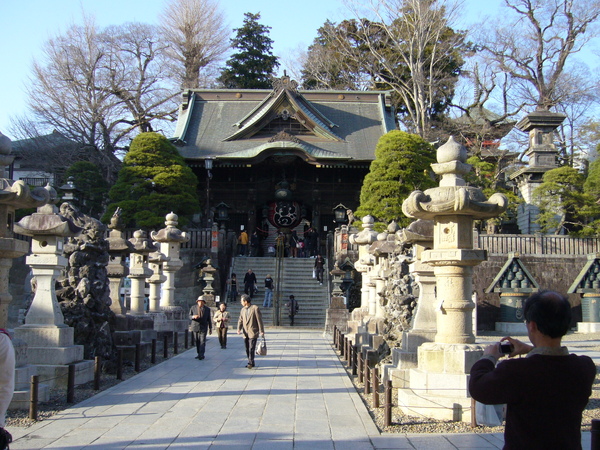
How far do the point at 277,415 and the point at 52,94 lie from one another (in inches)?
1443

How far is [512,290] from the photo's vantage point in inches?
1009

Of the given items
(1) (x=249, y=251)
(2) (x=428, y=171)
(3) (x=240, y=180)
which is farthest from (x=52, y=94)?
(2) (x=428, y=171)

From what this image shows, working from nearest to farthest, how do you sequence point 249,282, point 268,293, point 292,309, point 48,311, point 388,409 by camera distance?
point 388,409, point 48,311, point 292,309, point 268,293, point 249,282

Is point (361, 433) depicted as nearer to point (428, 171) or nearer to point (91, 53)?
point (428, 171)

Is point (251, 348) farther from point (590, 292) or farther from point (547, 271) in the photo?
point (547, 271)

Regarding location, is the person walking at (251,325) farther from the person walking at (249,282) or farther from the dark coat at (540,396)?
the person walking at (249,282)

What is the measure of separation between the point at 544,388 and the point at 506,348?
0.26m

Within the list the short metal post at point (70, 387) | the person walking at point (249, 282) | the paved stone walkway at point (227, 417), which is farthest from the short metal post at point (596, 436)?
the person walking at point (249, 282)

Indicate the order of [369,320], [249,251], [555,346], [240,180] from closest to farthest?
[555,346], [369,320], [249,251], [240,180]

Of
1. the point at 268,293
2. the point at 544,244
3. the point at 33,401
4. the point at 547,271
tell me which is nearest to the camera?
the point at 33,401

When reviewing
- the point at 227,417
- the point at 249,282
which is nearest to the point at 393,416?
the point at 227,417

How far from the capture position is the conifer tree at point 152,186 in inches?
1186

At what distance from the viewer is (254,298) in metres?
27.5

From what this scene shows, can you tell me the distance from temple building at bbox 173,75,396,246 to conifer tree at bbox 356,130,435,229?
3093 mm
